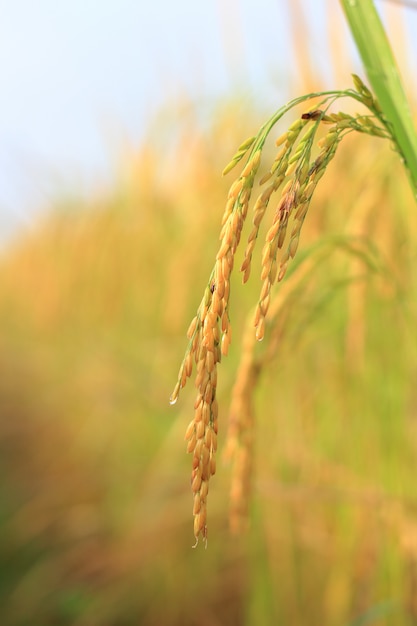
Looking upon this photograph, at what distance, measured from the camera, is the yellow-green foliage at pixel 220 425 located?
43.3 inches

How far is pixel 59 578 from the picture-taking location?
206 centimetres

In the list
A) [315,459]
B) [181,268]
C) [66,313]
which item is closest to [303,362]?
[315,459]

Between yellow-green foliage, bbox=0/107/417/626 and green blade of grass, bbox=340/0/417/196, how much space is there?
0.81ft

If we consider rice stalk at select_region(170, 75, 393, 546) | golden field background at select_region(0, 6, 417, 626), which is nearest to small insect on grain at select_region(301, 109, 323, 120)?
rice stalk at select_region(170, 75, 393, 546)

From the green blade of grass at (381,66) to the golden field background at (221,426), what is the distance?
0.78ft

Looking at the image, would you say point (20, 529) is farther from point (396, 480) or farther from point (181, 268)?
point (396, 480)

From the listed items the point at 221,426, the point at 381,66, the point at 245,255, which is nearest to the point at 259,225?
the point at 245,255

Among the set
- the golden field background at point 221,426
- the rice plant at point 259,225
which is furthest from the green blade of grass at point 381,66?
the golden field background at point 221,426

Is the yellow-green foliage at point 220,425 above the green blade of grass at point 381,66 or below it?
below

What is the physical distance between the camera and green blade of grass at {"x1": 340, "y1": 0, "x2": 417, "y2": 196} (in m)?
0.48

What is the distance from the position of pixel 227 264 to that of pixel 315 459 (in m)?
1.00

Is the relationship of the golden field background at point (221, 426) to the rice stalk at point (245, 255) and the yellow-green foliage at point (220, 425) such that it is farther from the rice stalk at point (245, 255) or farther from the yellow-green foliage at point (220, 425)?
the rice stalk at point (245, 255)

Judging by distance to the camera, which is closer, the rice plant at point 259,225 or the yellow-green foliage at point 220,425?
the rice plant at point 259,225

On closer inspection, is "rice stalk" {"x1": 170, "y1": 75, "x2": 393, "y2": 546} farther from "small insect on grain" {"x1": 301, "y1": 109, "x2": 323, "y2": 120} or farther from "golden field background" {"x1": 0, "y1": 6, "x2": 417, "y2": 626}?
"golden field background" {"x1": 0, "y1": 6, "x2": 417, "y2": 626}
